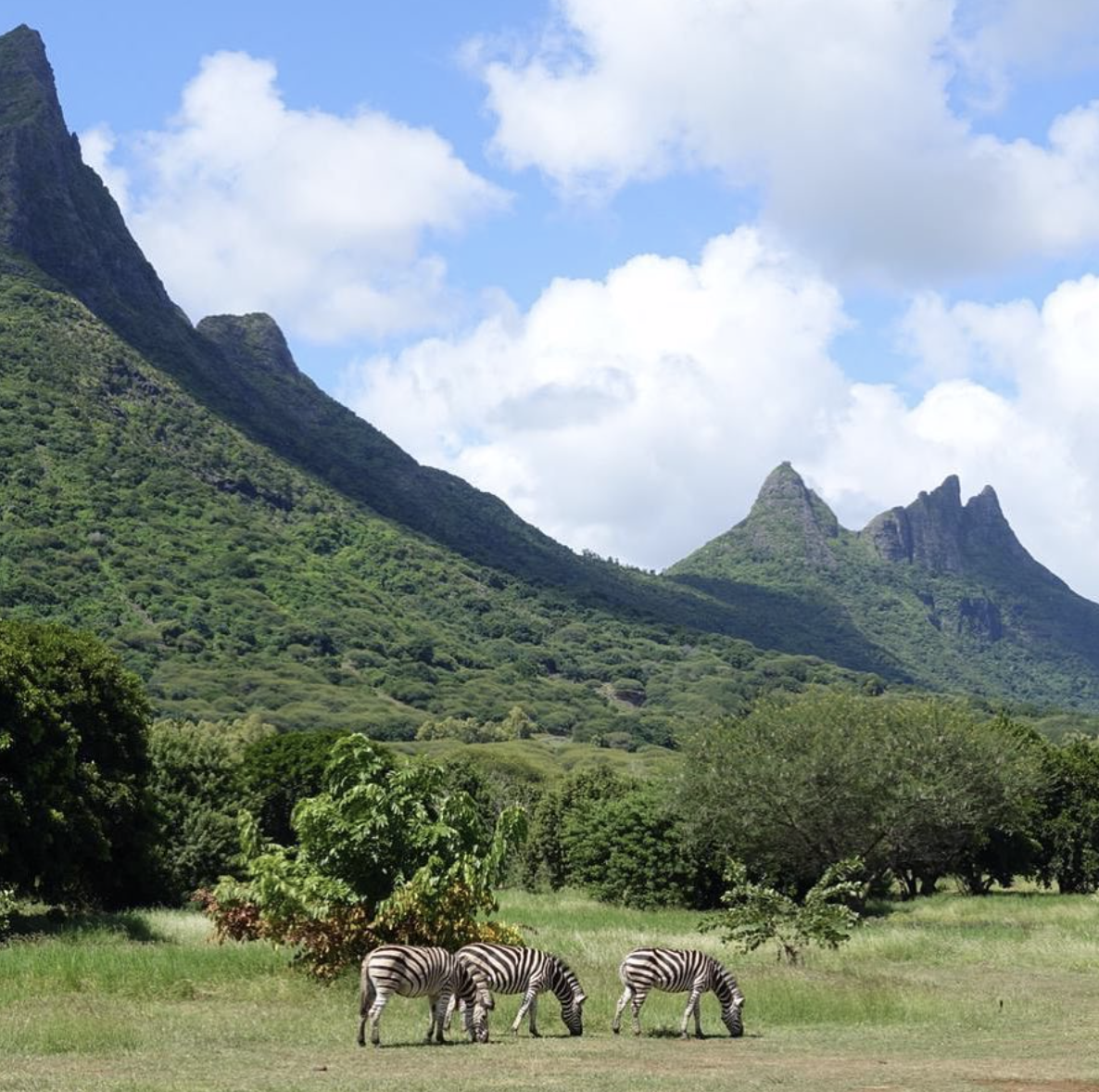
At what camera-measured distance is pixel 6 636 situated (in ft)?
142

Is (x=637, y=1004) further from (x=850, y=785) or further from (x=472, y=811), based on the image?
(x=850, y=785)

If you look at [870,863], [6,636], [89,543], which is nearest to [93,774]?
[6,636]

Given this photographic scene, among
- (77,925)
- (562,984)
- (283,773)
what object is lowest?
(77,925)

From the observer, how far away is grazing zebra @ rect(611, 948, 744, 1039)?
973 inches

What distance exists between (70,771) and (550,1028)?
818 inches

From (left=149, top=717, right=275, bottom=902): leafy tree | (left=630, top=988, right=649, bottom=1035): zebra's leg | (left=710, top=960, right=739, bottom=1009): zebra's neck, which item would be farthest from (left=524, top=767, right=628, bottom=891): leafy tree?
(left=630, top=988, right=649, bottom=1035): zebra's leg

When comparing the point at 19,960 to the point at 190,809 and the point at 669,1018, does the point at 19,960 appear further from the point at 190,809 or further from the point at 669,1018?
the point at 190,809

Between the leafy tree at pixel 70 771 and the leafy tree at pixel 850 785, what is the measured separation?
24.7m

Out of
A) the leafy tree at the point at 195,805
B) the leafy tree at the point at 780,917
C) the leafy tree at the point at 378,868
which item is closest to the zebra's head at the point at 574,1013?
the leafy tree at the point at 378,868

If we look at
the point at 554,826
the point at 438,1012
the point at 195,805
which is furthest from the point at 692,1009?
the point at 554,826

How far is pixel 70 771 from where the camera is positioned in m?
40.5

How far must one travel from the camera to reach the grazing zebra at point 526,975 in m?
23.5

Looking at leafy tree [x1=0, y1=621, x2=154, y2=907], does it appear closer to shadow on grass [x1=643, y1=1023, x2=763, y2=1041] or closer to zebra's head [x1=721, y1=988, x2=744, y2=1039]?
shadow on grass [x1=643, y1=1023, x2=763, y2=1041]

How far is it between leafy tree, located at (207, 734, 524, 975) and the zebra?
419cm
